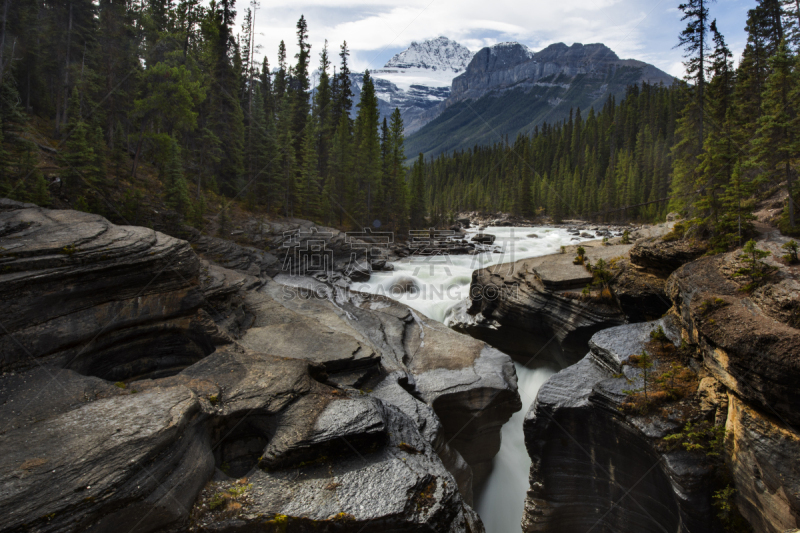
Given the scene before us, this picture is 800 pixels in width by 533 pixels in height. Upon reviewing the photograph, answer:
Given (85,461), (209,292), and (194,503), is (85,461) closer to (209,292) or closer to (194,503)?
(194,503)

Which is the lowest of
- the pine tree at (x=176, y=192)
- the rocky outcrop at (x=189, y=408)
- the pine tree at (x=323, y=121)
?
the rocky outcrop at (x=189, y=408)

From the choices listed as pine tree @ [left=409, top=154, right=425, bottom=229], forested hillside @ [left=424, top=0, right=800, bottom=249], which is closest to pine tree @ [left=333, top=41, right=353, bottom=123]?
pine tree @ [left=409, top=154, right=425, bottom=229]

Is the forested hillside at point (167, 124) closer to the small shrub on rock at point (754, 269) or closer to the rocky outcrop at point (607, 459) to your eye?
the rocky outcrop at point (607, 459)

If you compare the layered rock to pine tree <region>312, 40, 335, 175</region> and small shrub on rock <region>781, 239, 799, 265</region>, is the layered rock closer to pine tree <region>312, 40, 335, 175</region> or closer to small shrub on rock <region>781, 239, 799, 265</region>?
small shrub on rock <region>781, 239, 799, 265</region>

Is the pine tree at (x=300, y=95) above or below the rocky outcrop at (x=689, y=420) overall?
above

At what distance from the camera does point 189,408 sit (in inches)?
249

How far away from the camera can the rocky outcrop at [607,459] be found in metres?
7.59

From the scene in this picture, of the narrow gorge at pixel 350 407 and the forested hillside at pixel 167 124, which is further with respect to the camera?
the forested hillside at pixel 167 124

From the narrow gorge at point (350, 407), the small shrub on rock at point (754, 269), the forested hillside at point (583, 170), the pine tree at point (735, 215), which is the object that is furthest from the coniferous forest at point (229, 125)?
the forested hillside at point (583, 170)

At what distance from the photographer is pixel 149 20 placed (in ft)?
104

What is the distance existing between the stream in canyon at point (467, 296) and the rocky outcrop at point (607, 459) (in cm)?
121

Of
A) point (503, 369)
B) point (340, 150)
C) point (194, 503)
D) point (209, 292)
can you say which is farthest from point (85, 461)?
point (340, 150)

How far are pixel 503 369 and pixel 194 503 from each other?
→ 31.0ft

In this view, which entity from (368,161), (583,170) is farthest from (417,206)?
(583,170)
